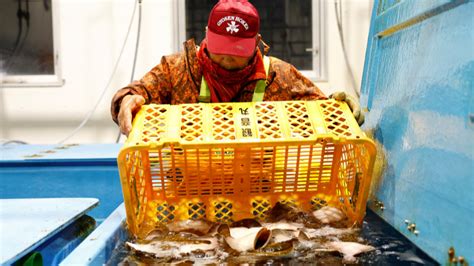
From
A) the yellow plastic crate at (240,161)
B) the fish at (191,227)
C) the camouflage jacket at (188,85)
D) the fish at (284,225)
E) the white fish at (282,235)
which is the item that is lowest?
the fish at (191,227)

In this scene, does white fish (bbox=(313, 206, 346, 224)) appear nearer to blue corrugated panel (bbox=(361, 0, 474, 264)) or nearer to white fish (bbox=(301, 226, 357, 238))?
white fish (bbox=(301, 226, 357, 238))

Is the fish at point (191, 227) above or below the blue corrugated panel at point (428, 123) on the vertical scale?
below

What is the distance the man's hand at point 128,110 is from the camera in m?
1.41

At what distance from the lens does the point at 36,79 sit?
403 centimetres

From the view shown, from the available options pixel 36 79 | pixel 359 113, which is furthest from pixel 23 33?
pixel 359 113

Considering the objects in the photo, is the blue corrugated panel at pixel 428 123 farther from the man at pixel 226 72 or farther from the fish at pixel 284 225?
the man at pixel 226 72

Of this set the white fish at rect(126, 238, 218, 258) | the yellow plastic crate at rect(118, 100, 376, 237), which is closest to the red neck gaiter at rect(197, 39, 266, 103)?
the yellow plastic crate at rect(118, 100, 376, 237)

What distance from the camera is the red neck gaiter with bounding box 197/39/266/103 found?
179 cm

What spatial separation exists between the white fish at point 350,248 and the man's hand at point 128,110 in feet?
2.32

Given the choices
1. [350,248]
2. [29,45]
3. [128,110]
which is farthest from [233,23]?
[29,45]

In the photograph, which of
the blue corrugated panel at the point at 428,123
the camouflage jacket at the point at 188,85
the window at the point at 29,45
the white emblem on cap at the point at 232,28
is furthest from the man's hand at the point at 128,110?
the window at the point at 29,45

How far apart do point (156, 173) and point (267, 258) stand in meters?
0.53

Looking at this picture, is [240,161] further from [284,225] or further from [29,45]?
[29,45]

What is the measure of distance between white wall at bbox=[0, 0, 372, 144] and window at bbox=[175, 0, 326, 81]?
93 millimetres
